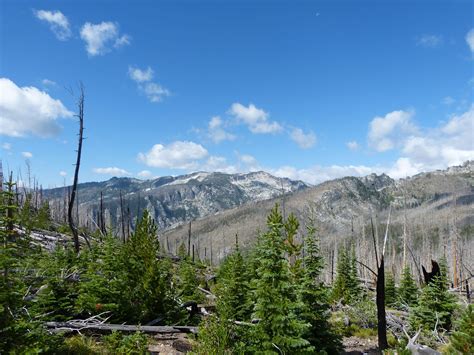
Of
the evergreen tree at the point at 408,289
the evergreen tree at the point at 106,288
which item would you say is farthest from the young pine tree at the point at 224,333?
the evergreen tree at the point at 408,289

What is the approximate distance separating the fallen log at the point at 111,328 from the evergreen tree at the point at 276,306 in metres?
3.21

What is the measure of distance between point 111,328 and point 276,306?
4846mm

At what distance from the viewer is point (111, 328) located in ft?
30.0

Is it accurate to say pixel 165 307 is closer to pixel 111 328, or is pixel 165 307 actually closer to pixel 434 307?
pixel 111 328

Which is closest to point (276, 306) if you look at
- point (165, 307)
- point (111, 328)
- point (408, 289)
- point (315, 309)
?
point (315, 309)

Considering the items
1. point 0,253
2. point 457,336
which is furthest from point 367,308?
point 0,253

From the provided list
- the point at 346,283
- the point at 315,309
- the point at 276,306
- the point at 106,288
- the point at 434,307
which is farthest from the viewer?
the point at 346,283

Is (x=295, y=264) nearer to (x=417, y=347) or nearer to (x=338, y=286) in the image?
(x=417, y=347)

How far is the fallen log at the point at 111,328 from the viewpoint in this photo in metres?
8.48

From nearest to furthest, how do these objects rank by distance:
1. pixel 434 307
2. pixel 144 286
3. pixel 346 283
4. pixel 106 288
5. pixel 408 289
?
pixel 106 288
pixel 144 286
pixel 434 307
pixel 408 289
pixel 346 283

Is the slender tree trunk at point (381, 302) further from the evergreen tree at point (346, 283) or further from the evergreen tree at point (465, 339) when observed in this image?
the evergreen tree at point (346, 283)

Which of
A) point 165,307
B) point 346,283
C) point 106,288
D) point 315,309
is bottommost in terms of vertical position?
point 346,283

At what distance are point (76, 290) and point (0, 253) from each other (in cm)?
529

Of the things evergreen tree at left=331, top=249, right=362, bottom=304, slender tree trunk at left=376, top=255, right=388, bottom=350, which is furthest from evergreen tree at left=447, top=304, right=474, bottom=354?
evergreen tree at left=331, top=249, right=362, bottom=304
